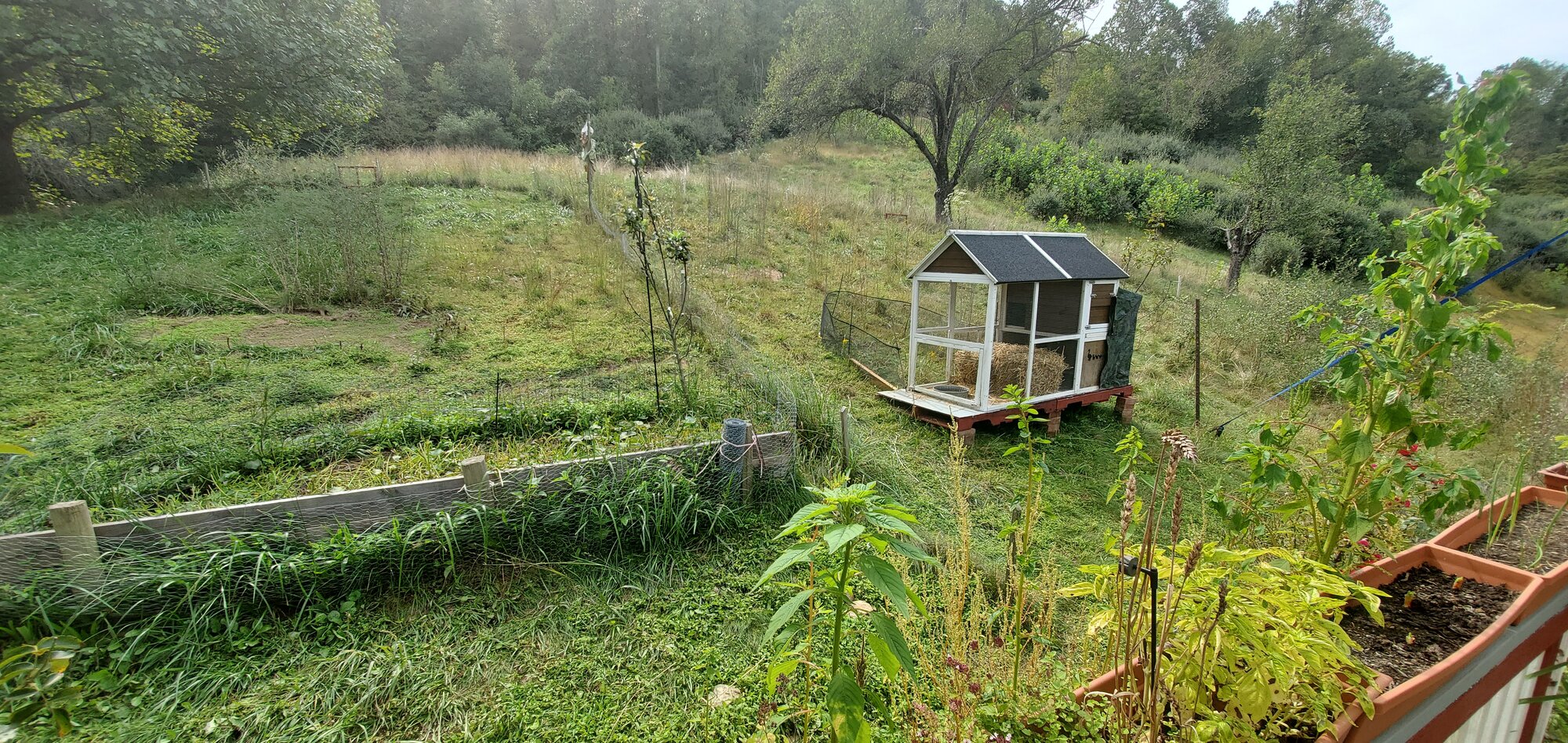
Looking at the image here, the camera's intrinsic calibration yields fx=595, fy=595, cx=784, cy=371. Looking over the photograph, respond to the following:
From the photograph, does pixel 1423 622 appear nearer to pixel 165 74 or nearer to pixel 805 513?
pixel 805 513

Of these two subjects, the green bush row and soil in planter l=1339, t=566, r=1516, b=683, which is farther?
the green bush row

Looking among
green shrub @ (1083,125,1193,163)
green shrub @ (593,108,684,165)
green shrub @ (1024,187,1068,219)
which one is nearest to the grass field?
green shrub @ (1024,187,1068,219)

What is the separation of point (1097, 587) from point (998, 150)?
2326 cm

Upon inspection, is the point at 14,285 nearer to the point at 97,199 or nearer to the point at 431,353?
the point at 431,353

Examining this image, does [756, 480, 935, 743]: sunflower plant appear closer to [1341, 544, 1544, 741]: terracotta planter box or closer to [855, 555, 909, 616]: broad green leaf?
[855, 555, 909, 616]: broad green leaf

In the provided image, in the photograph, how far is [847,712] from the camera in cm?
98

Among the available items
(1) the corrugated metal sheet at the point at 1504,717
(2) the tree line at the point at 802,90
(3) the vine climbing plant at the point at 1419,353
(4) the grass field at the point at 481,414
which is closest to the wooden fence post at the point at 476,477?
(4) the grass field at the point at 481,414

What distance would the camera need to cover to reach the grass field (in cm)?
224

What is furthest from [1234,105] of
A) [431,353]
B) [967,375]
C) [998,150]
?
[431,353]

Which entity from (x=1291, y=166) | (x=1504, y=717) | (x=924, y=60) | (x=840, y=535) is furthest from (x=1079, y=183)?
(x=840, y=535)

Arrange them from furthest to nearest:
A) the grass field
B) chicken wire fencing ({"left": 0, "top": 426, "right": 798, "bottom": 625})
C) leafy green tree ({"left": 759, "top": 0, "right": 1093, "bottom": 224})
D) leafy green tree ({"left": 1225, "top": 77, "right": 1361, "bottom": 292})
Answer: leafy green tree ({"left": 759, "top": 0, "right": 1093, "bottom": 224}) → leafy green tree ({"left": 1225, "top": 77, "right": 1361, "bottom": 292}) → chicken wire fencing ({"left": 0, "top": 426, "right": 798, "bottom": 625}) → the grass field

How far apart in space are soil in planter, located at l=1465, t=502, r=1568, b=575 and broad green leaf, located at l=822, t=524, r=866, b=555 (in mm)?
2181

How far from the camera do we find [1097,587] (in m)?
1.25

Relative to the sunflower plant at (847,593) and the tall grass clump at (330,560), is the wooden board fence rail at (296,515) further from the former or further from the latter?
the sunflower plant at (847,593)
